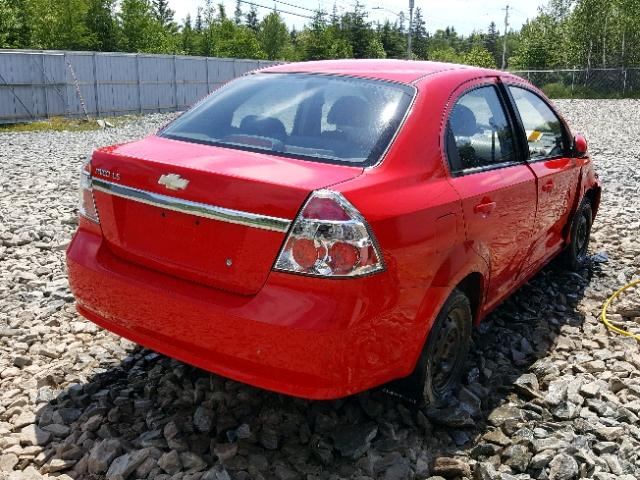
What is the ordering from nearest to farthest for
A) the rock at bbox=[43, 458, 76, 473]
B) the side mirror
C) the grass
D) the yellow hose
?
the rock at bbox=[43, 458, 76, 473] → the yellow hose → the side mirror → the grass

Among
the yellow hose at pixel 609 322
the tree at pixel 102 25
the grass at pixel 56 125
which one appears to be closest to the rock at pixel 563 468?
the yellow hose at pixel 609 322

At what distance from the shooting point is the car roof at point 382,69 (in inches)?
134

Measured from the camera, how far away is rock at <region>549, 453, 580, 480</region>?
2.82 meters

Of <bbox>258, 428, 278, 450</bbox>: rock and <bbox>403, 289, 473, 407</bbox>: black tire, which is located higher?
<bbox>403, 289, 473, 407</bbox>: black tire

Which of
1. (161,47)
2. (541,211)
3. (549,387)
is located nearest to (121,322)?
(549,387)

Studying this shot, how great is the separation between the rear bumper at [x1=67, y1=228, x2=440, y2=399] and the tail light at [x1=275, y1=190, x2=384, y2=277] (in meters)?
0.05

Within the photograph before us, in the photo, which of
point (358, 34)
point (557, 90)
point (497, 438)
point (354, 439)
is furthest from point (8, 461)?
point (358, 34)

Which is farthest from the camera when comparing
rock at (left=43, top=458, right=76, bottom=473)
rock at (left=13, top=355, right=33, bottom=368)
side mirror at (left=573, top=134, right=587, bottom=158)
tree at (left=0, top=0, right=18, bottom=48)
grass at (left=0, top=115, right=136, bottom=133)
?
tree at (left=0, top=0, right=18, bottom=48)

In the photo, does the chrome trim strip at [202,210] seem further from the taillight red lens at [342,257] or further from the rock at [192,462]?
the rock at [192,462]

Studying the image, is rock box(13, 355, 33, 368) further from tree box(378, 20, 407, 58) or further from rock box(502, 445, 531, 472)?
tree box(378, 20, 407, 58)

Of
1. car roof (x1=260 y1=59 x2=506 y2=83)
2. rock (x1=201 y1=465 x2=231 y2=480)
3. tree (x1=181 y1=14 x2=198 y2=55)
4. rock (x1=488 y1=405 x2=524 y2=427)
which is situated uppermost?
tree (x1=181 y1=14 x2=198 y2=55)

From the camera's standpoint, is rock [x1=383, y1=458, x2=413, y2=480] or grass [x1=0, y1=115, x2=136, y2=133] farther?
grass [x1=0, y1=115, x2=136, y2=133]

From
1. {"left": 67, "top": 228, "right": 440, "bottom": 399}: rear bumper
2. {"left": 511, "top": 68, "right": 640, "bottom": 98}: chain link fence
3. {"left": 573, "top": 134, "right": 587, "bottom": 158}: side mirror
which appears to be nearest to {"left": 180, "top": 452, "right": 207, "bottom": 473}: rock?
{"left": 67, "top": 228, "right": 440, "bottom": 399}: rear bumper

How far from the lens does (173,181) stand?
2.71 m
